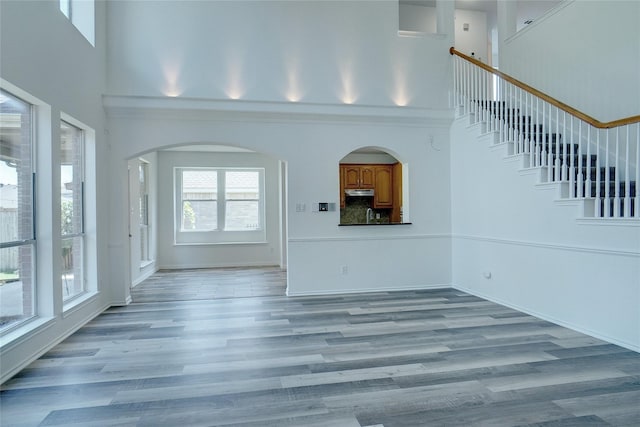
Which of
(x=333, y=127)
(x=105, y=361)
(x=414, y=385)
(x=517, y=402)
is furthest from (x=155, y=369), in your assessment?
(x=333, y=127)

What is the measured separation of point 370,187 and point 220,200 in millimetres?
3632

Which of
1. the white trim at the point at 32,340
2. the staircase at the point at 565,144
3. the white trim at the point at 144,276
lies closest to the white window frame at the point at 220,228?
the white trim at the point at 144,276

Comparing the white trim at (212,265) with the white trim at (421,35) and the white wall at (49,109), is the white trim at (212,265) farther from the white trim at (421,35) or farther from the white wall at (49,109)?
the white trim at (421,35)

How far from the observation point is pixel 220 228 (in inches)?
340

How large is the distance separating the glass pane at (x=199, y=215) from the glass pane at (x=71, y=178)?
4.18 m

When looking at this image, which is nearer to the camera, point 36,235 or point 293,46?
point 36,235

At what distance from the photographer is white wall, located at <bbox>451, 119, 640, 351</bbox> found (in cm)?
328

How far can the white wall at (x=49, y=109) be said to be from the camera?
9.18 ft

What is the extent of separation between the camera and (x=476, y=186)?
5160 millimetres

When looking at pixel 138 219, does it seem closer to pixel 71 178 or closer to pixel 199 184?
pixel 199 184

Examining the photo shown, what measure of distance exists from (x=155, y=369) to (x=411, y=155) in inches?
177

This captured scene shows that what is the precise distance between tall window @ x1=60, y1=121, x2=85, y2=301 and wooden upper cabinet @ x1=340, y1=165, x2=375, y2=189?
17.3 feet

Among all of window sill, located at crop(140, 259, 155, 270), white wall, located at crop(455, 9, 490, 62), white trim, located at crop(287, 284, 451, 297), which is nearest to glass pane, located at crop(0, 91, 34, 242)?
white trim, located at crop(287, 284, 451, 297)

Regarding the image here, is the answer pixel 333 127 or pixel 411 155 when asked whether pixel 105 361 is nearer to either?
pixel 333 127
